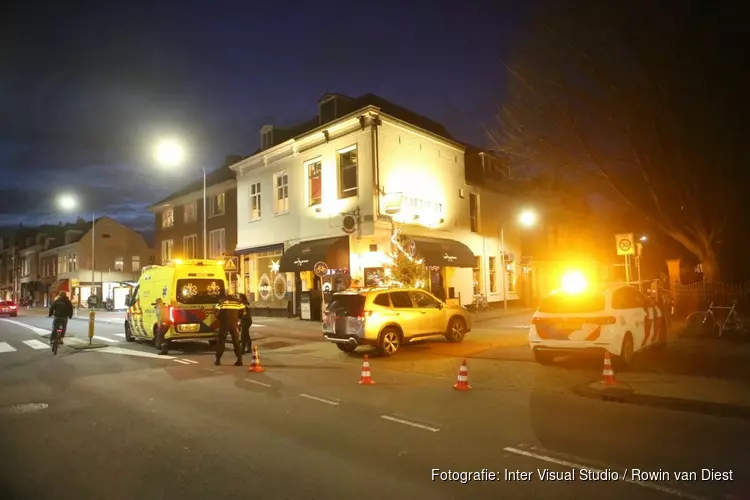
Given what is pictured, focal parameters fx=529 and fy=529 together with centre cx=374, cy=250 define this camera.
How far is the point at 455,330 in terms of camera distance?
624 inches

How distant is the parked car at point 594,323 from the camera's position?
10.2 m

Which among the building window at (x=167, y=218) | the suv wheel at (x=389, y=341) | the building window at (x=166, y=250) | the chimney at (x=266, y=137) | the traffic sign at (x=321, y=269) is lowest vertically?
the suv wheel at (x=389, y=341)

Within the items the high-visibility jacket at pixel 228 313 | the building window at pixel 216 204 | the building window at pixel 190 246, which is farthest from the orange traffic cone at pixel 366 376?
the building window at pixel 190 246

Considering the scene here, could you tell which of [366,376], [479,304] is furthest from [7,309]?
[366,376]

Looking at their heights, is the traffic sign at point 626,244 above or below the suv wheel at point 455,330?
above

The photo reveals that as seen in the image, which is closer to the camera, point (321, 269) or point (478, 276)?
point (321, 269)

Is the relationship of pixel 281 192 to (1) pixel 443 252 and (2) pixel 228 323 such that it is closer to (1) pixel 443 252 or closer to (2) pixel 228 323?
(1) pixel 443 252

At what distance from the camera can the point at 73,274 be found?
198 ft

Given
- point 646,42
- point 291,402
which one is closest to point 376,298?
point 291,402

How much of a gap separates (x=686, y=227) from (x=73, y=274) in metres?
61.9

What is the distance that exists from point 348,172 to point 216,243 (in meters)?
14.3

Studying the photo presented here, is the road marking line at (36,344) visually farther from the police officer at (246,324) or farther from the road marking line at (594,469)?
the road marking line at (594,469)

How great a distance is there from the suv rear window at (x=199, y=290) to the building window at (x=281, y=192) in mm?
12118

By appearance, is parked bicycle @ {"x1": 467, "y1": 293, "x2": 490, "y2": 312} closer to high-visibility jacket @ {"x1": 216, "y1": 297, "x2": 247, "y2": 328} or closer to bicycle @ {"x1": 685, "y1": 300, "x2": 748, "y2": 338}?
bicycle @ {"x1": 685, "y1": 300, "x2": 748, "y2": 338}
